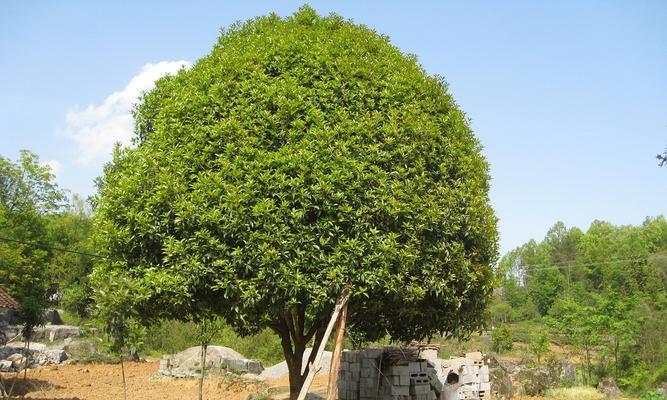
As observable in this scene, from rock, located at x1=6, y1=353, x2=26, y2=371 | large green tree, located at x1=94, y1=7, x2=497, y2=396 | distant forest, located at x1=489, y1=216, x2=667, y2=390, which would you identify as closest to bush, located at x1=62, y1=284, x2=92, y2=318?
rock, located at x1=6, y1=353, x2=26, y2=371

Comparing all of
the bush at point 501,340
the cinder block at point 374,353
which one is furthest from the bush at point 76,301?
the cinder block at point 374,353

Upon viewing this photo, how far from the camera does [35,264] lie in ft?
109

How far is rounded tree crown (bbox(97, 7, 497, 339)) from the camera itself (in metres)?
7.35

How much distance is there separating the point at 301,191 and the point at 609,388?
14.3 meters

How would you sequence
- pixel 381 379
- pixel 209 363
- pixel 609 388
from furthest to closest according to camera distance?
pixel 209 363
pixel 609 388
pixel 381 379

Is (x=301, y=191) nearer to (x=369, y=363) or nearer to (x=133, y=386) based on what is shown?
(x=369, y=363)

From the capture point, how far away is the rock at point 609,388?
56.0 ft

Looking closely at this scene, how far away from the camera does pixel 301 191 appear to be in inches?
288

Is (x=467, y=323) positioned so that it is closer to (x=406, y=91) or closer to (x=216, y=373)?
(x=406, y=91)

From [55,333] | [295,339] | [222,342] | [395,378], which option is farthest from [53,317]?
[295,339]

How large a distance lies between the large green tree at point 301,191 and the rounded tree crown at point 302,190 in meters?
0.02

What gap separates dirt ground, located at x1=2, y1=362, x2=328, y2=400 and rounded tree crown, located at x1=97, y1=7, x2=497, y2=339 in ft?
23.4

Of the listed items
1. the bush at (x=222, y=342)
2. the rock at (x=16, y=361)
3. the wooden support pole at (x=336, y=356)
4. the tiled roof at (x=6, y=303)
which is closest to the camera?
the wooden support pole at (x=336, y=356)

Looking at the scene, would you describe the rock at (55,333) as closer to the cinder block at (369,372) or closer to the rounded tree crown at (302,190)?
the cinder block at (369,372)
